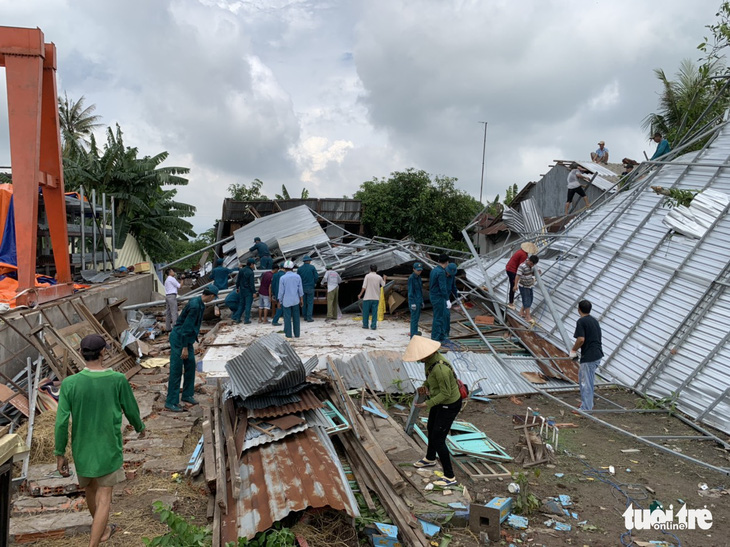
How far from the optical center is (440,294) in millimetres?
10781

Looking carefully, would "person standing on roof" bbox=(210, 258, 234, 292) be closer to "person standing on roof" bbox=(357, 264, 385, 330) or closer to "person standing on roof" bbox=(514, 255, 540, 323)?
"person standing on roof" bbox=(357, 264, 385, 330)

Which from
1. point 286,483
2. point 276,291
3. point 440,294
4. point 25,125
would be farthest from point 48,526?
point 25,125

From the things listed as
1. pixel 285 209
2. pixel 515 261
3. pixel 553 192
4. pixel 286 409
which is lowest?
pixel 286 409

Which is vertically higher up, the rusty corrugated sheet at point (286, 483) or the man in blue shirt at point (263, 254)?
the man in blue shirt at point (263, 254)

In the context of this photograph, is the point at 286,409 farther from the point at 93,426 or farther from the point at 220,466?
the point at 93,426

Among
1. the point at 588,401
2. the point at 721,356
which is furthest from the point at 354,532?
the point at 721,356

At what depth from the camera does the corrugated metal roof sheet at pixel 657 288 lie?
793 centimetres

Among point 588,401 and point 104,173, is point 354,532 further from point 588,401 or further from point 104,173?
point 104,173

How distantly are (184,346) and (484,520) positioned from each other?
477cm

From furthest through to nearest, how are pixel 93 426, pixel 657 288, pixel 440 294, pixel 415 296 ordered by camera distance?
pixel 415 296, pixel 440 294, pixel 657 288, pixel 93 426

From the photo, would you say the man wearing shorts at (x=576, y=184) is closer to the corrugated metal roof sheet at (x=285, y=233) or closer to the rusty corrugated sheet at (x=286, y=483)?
the corrugated metal roof sheet at (x=285, y=233)

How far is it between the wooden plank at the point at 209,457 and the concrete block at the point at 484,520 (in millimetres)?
2528

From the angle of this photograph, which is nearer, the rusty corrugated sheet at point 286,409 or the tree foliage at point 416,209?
the rusty corrugated sheet at point 286,409

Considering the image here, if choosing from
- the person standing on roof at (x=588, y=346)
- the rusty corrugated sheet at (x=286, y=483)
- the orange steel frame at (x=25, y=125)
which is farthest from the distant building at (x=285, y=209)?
the rusty corrugated sheet at (x=286, y=483)
